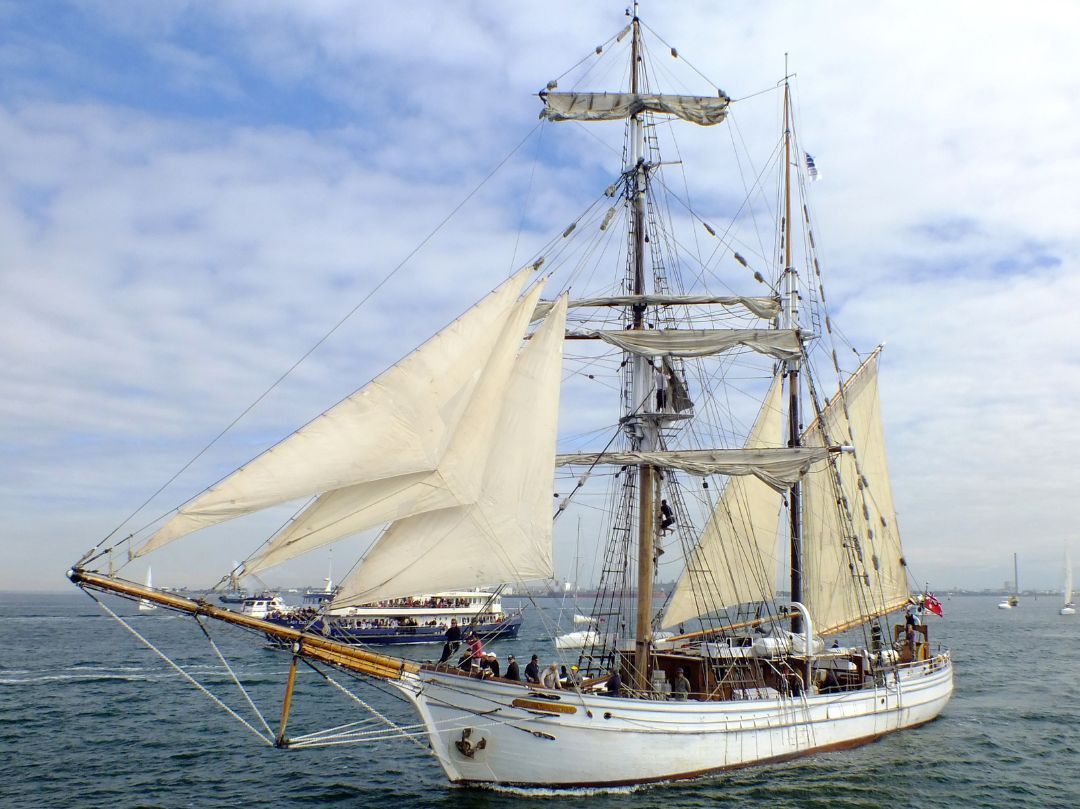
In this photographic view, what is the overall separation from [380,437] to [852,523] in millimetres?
23315

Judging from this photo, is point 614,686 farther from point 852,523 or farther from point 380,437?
point 852,523

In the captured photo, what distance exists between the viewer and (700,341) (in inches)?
1062

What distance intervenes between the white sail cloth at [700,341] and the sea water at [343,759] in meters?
9.65

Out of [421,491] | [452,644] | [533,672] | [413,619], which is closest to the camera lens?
[421,491]

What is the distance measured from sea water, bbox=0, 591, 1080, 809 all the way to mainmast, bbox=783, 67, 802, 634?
723 cm

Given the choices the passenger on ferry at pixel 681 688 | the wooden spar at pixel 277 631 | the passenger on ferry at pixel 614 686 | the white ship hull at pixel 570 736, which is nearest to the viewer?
the wooden spar at pixel 277 631

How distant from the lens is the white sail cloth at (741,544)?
34344mm

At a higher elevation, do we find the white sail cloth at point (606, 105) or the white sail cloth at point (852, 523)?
the white sail cloth at point (606, 105)

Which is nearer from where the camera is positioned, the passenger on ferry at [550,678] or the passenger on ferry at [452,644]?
the passenger on ferry at [550,678]

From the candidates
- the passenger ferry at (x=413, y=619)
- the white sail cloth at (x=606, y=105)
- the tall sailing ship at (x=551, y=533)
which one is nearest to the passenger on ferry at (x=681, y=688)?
the tall sailing ship at (x=551, y=533)

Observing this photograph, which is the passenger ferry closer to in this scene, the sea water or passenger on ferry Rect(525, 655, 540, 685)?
the sea water

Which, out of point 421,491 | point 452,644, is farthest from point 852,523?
point 421,491

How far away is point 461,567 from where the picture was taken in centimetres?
1906

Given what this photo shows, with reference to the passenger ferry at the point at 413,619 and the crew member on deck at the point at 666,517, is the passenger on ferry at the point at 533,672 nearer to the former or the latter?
the crew member on deck at the point at 666,517
